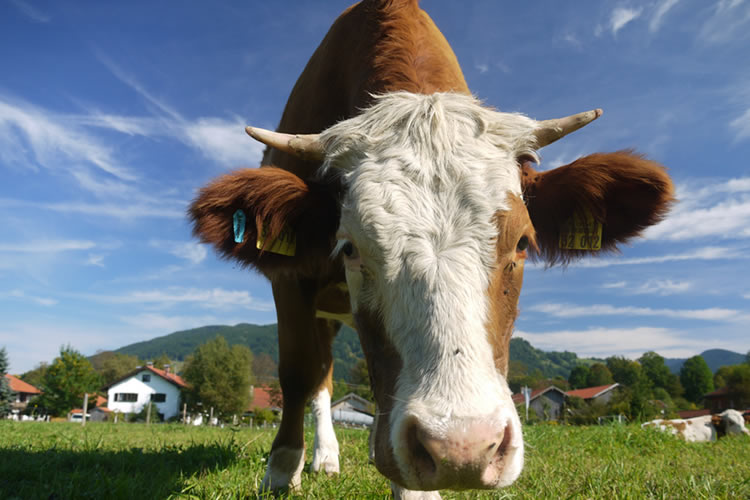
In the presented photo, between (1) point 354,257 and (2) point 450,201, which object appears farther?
(1) point 354,257

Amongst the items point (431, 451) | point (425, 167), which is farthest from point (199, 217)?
point (431, 451)

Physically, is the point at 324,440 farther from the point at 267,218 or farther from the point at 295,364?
the point at 267,218

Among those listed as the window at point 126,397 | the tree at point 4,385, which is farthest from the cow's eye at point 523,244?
the window at point 126,397

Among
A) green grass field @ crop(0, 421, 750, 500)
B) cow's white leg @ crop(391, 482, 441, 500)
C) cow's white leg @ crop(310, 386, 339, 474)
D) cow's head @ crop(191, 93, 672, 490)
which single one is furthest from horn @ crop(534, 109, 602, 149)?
cow's white leg @ crop(310, 386, 339, 474)

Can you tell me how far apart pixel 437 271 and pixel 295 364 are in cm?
232

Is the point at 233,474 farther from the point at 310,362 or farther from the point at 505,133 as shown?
the point at 505,133

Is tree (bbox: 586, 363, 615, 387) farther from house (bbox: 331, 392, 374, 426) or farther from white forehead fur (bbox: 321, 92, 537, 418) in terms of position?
white forehead fur (bbox: 321, 92, 537, 418)

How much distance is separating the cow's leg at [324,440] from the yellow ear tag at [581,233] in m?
2.70

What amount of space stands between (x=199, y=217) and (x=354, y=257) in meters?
0.96

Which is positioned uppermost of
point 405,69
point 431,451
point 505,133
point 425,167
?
point 405,69

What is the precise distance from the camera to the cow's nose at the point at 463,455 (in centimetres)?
173

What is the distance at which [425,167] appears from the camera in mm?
2592

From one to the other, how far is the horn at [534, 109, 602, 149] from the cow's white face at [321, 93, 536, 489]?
0.43ft

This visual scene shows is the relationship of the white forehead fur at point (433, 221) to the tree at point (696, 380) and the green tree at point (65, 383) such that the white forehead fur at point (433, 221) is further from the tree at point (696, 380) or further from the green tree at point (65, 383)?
the tree at point (696, 380)
